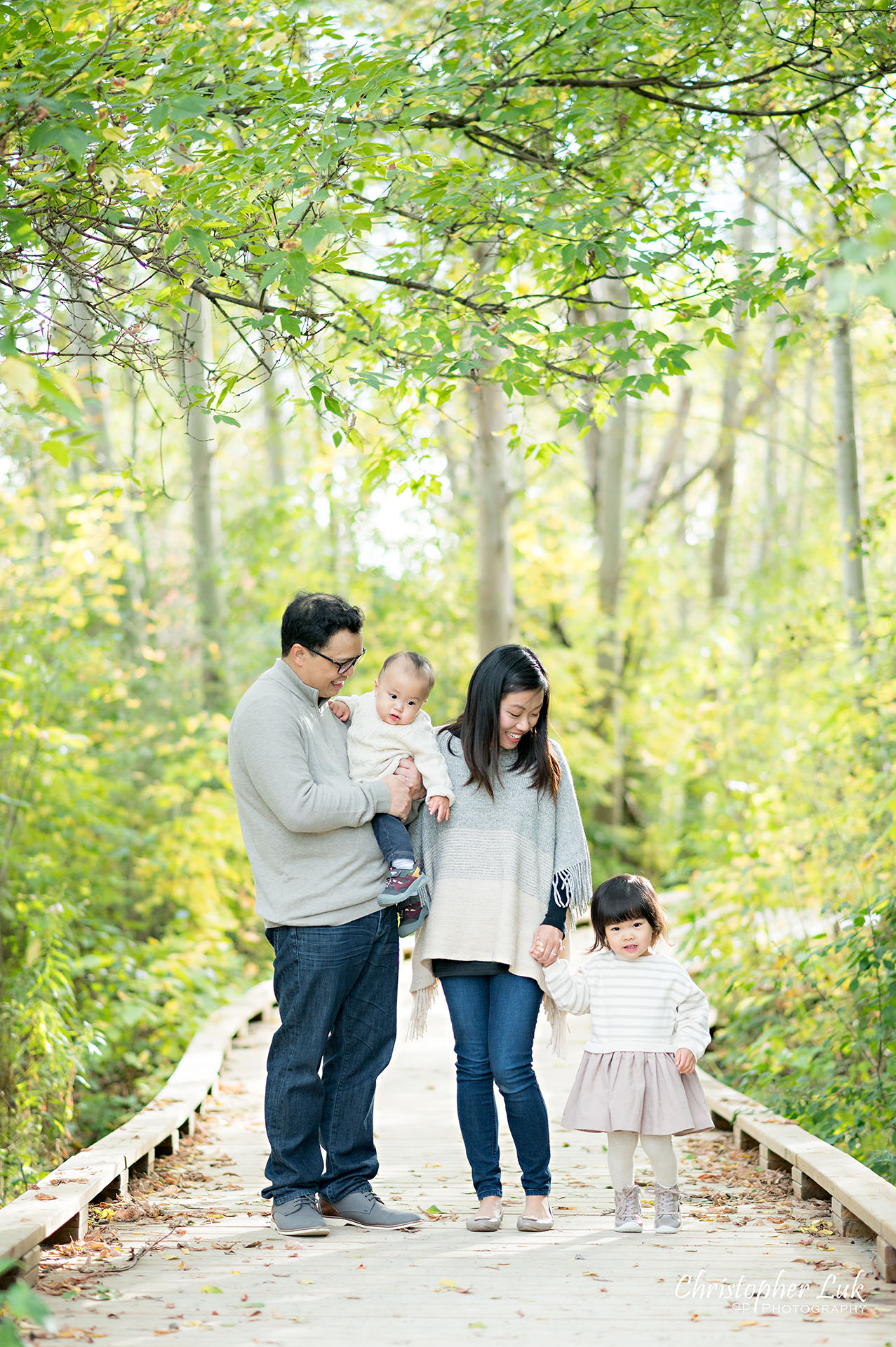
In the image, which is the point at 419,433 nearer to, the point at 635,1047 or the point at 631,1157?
the point at 635,1047

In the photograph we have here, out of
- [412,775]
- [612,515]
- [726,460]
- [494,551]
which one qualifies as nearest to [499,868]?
[412,775]

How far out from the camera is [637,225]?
15.5ft

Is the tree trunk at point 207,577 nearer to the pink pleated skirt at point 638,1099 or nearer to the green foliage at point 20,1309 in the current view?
the pink pleated skirt at point 638,1099

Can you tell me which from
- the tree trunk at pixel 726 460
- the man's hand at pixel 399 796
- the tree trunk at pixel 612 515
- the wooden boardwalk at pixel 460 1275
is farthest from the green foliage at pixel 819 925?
the tree trunk at pixel 726 460

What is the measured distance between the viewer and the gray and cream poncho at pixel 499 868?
3754 mm

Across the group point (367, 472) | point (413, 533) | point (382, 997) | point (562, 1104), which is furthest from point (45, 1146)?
point (413, 533)

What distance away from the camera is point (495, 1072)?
12.3ft

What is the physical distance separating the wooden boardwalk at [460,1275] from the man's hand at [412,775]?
1.38 metres

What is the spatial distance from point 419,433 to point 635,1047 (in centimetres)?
621

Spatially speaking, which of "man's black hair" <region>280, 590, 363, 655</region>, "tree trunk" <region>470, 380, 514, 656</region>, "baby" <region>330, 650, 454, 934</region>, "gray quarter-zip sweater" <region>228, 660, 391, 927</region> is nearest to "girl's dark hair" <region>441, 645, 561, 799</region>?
"baby" <region>330, 650, 454, 934</region>

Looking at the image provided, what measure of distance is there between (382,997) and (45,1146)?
11.7ft

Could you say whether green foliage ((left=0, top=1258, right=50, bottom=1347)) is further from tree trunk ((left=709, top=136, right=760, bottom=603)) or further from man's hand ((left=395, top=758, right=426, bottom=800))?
tree trunk ((left=709, top=136, right=760, bottom=603))

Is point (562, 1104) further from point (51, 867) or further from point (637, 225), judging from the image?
point (637, 225)

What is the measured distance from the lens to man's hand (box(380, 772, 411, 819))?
3695 mm
